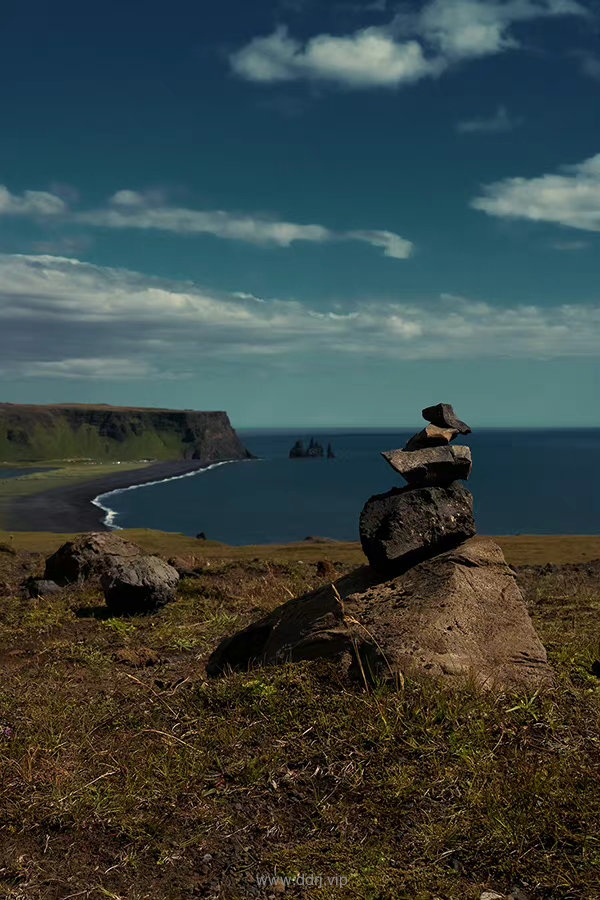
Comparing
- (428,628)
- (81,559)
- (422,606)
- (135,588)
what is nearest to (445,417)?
(422,606)

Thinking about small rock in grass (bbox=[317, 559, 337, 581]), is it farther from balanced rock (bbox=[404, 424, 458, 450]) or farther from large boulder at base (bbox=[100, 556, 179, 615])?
balanced rock (bbox=[404, 424, 458, 450])

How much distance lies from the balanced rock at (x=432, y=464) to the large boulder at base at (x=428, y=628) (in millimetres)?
1226

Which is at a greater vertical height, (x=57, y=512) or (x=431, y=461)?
(x=431, y=461)

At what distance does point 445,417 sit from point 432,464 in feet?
3.79

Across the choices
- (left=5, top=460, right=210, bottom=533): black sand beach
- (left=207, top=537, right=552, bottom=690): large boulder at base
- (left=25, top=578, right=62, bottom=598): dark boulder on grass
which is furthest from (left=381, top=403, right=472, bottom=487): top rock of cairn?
(left=5, top=460, right=210, bottom=533): black sand beach

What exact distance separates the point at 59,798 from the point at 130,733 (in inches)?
60.2

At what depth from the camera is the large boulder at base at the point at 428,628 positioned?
838cm

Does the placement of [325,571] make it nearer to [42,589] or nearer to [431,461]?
[42,589]

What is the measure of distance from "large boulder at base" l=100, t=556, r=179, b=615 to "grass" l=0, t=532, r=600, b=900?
6220 millimetres

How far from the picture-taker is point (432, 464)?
1123 cm

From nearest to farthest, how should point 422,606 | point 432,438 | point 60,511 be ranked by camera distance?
point 422,606, point 432,438, point 60,511

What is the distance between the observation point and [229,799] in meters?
6.64

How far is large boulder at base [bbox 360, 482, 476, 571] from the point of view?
1059 centimetres

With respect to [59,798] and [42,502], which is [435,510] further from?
[42,502]
